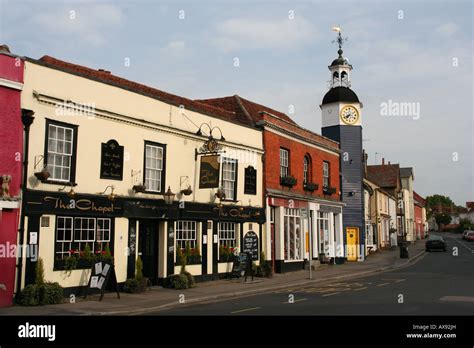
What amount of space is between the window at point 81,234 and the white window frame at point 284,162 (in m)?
12.1

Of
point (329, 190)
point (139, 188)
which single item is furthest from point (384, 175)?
point (139, 188)

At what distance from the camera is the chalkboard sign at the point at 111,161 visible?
644 inches

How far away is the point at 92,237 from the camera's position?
15922 mm

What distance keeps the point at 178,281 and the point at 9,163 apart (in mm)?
7317

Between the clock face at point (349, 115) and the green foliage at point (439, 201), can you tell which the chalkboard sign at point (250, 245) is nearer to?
the clock face at point (349, 115)

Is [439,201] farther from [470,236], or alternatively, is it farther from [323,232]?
[323,232]

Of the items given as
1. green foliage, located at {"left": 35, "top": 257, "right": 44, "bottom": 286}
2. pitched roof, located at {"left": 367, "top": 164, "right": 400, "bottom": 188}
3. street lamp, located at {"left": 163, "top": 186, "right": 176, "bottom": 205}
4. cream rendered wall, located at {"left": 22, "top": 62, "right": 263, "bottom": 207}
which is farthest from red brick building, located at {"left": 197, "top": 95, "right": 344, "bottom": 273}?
pitched roof, located at {"left": 367, "top": 164, "right": 400, "bottom": 188}

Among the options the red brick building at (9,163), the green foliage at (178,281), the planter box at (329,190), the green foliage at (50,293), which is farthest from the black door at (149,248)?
the planter box at (329,190)

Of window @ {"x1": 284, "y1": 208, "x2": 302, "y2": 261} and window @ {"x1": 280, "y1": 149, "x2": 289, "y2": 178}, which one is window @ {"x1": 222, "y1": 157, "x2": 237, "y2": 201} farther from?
window @ {"x1": 284, "y1": 208, "x2": 302, "y2": 261}

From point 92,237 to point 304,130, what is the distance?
16414mm

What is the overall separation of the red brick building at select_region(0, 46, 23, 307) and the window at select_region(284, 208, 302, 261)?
15.2m

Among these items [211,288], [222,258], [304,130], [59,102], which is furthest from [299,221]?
[59,102]

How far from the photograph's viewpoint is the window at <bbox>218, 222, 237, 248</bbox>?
21844 millimetres
